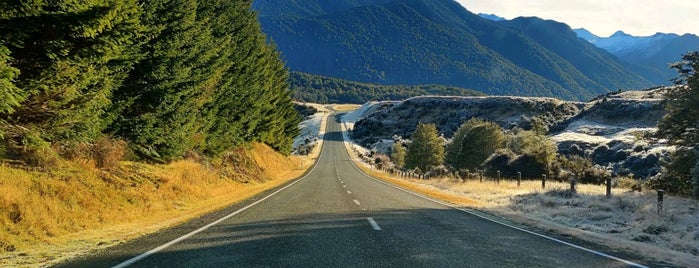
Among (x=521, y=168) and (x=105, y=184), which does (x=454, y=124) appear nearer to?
(x=521, y=168)

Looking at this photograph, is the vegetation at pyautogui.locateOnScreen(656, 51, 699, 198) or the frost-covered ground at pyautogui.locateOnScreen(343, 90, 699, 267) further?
the vegetation at pyautogui.locateOnScreen(656, 51, 699, 198)

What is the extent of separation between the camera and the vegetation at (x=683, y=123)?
20.3 meters

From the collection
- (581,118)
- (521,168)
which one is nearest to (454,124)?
(581,118)

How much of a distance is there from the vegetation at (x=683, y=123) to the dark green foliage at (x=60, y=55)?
73.3 ft

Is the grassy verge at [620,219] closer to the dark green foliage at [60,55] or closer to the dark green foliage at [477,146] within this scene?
the dark green foliage at [60,55]

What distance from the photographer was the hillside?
50.7 meters

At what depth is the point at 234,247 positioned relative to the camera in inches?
306

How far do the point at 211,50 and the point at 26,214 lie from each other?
13461 millimetres

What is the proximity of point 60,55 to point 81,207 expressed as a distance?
12.1 feet

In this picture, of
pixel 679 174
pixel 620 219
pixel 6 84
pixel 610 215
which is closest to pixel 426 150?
pixel 679 174

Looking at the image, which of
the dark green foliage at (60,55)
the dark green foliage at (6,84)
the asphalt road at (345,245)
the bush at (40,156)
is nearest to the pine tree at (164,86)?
the bush at (40,156)

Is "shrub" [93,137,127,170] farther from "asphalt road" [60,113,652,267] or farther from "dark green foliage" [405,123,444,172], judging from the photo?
"dark green foliage" [405,123,444,172]

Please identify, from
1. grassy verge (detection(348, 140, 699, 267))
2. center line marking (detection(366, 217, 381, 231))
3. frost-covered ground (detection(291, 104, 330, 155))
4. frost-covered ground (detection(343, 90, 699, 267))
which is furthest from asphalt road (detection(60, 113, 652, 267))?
frost-covered ground (detection(291, 104, 330, 155))

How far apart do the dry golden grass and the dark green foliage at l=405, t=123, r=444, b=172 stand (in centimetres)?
4890
